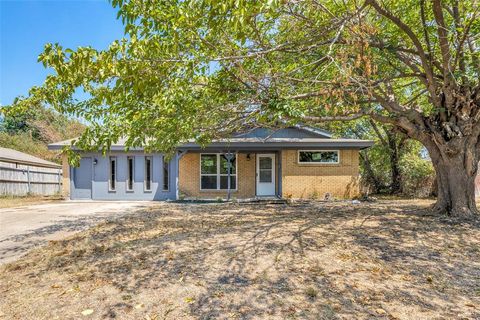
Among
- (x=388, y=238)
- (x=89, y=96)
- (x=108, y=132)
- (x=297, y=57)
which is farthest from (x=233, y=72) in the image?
(x=388, y=238)

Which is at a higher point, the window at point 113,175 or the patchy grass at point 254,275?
the window at point 113,175

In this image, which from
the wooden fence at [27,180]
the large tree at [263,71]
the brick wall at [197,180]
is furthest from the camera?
the wooden fence at [27,180]

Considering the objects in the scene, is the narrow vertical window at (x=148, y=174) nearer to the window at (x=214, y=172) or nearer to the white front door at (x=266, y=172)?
the window at (x=214, y=172)

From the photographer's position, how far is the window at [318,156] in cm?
1450

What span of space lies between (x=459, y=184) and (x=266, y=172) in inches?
349

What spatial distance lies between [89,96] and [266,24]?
4252 millimetres

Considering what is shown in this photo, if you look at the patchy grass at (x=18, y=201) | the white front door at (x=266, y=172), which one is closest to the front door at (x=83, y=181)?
the patchy grass at (x=18, y=201)

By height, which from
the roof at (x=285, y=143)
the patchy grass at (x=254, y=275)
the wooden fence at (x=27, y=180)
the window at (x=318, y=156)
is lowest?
the patchy grass at (x=254, y=275)

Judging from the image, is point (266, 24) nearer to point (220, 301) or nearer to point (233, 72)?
point (233, 72)

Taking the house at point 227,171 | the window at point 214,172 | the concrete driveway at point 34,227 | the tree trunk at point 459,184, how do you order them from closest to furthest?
the concrete driveway at point 34,227
the tree trunk at point 459,184
the house at point 227,171
the window at point 214,172

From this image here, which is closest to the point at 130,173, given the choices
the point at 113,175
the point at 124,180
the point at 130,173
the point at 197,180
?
the point at 130,173

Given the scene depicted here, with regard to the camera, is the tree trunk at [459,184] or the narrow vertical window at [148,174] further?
the narrow vertical window at [148,174]

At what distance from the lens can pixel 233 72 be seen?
604 cm

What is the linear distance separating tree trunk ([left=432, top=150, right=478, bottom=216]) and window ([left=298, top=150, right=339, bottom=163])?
277 inches
